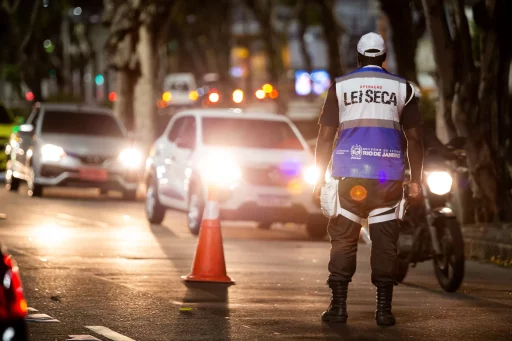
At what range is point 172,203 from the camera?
18.8 meters

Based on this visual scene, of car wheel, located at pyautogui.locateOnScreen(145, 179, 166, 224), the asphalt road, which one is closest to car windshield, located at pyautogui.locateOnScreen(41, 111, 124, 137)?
car wheel, located at pyautogui.locateOnScreen(145, 179, 166, 224)

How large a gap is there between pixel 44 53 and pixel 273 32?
9.24 m

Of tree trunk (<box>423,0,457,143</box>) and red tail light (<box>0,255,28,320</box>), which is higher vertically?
tree trunk (<box>423,0,457,143</box>)

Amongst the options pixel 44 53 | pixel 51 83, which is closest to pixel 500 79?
pixel 44 53

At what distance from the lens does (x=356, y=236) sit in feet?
32.2

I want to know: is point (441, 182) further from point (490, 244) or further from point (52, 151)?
point (52, 151)

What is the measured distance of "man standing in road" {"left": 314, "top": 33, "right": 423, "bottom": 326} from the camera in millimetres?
9656

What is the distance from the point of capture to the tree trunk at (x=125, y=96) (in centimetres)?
3228

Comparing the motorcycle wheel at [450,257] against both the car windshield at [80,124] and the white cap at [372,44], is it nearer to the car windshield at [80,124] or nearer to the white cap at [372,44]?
the white cap at [372,44]

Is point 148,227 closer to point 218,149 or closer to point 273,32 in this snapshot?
point 218,149

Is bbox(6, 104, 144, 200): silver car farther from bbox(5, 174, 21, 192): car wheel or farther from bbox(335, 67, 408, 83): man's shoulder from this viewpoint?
bbox(335, 67, 408, 83): man's shoulder

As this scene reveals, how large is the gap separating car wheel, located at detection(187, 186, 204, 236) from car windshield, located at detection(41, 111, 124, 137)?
7.33 meters

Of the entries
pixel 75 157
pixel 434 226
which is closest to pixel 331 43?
pixel 75 157

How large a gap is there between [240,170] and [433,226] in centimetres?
556
